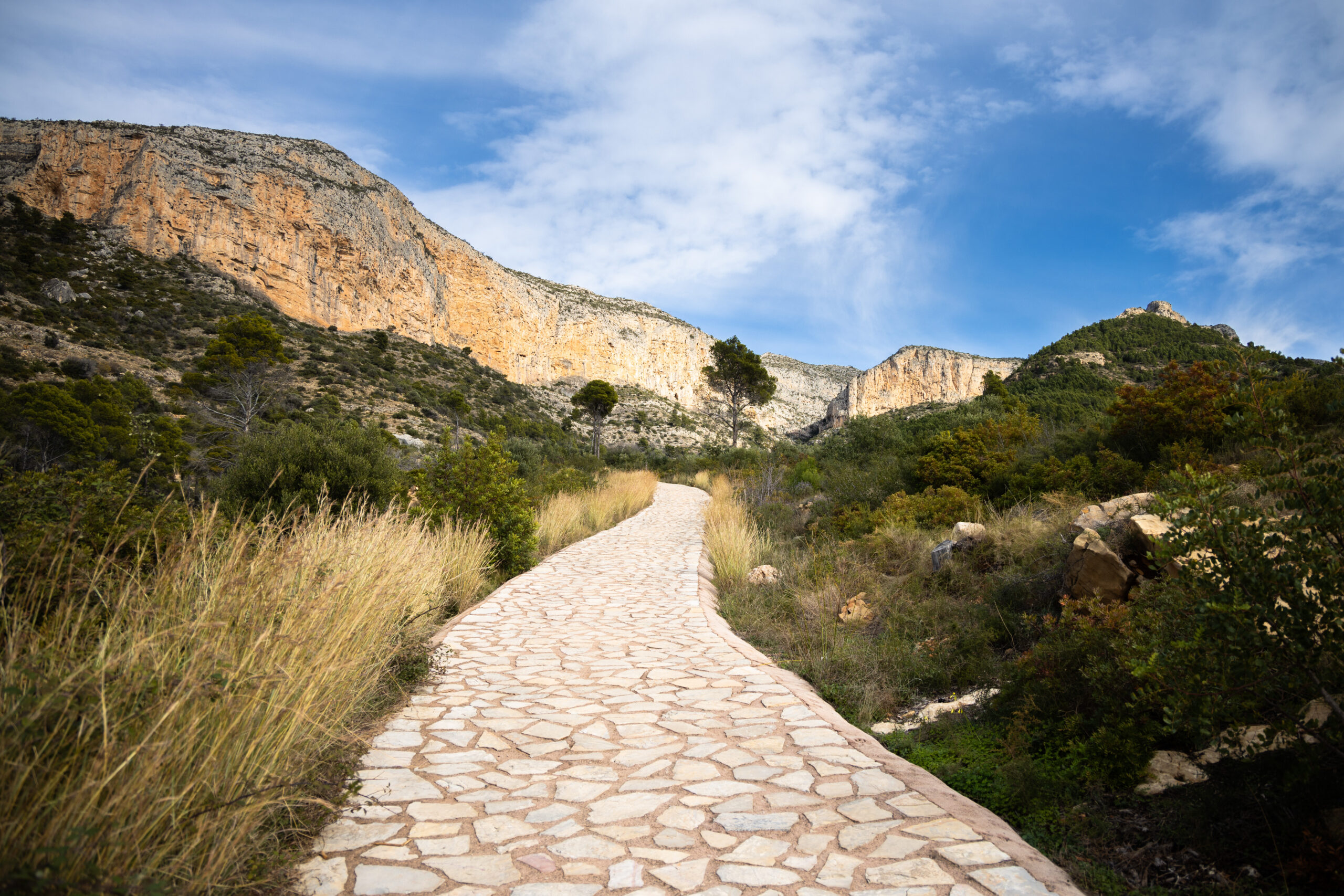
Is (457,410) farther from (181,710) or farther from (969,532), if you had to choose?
(181,710)

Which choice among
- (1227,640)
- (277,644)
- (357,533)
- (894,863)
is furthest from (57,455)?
(1227,640)

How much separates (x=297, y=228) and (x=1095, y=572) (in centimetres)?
5736

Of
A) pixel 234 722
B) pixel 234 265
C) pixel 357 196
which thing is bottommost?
pixel 234 722

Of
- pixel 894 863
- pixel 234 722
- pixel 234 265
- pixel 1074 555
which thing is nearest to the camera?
pixel 234 722

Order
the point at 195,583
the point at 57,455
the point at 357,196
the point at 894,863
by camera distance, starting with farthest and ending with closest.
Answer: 1. the point at 357,196
2. the point at 57,455
3. the point at 195,583
4. the point at 894,863

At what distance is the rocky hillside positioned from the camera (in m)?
83.9

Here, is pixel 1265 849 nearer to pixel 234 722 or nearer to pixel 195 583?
pixel 234 722

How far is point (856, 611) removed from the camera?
5527mm

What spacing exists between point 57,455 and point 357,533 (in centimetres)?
1409

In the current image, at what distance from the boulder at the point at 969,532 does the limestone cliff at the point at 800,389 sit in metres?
80.0

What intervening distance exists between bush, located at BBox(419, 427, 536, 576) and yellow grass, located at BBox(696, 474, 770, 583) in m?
2.76

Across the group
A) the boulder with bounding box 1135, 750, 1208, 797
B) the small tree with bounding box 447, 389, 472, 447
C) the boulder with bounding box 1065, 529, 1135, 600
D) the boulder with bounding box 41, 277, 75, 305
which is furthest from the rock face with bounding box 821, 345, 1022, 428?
the boulder with bounding box 1135, 750, 1208, 797

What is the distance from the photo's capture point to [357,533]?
4.32m

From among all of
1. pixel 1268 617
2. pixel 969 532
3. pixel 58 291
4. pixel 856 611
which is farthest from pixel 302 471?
pixel 58 291
